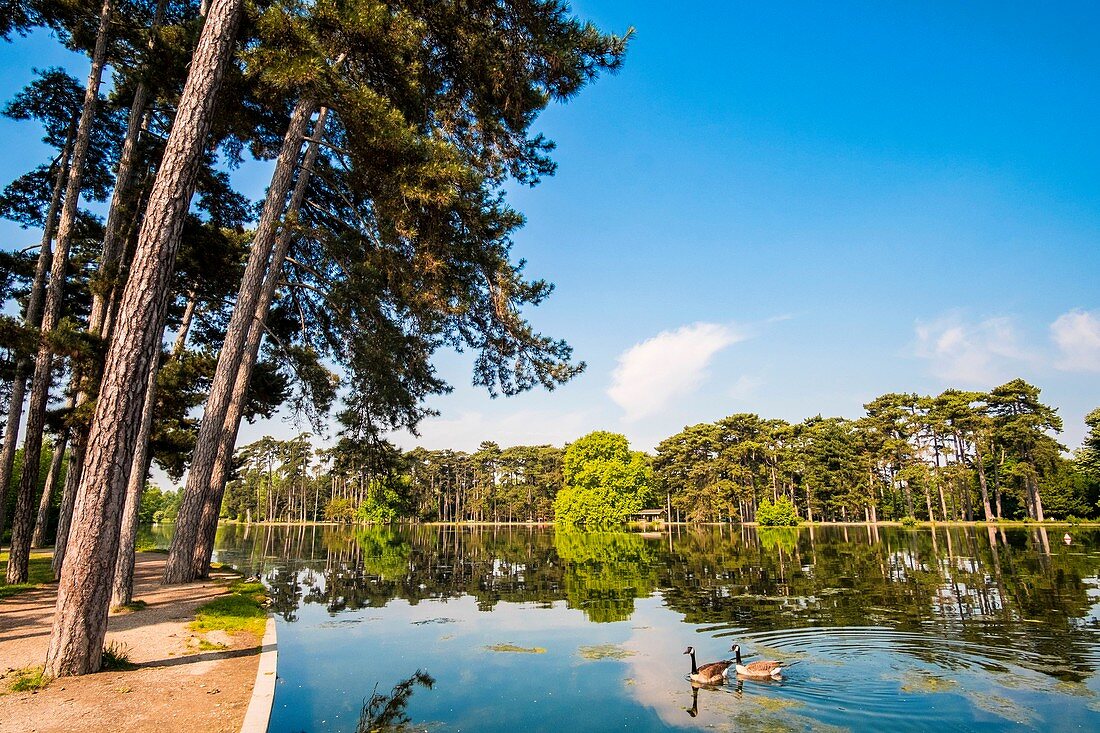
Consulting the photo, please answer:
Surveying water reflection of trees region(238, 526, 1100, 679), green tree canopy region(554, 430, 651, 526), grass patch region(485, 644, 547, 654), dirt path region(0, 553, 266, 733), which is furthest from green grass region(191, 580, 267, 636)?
green tree canopy region(554, 430, 651, 526)

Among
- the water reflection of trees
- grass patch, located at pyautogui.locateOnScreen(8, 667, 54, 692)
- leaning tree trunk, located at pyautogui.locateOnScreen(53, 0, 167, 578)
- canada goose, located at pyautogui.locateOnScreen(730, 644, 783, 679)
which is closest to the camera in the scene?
grass patch, located at pyautogui.locateOnScreen(8, 667, 54, 692)

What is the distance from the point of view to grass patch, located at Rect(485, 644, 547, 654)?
391 inches

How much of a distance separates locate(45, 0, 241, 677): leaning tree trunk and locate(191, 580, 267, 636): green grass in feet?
9.70

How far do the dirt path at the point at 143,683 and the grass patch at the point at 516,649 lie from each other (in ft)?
13.1

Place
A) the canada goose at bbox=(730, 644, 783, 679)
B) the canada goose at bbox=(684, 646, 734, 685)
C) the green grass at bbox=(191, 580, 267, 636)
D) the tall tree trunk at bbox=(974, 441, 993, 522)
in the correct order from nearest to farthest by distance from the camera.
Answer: the canada goose at bbox=(684, 646, 734, 685) → the canada goose at bbox=(730, 644, 783, 679) → the green grass at bbox=(191, 580, 267, 636) → the tall tree trunk at bbox=(974, 441, 993, 522)

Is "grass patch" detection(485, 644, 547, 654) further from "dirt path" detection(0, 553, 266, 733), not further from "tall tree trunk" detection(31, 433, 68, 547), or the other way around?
"tall tree trunk" detection(31, 433, 68, 547)

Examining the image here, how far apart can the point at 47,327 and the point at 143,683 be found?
11.4 metres

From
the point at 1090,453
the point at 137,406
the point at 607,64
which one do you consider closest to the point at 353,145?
the point at 607,64

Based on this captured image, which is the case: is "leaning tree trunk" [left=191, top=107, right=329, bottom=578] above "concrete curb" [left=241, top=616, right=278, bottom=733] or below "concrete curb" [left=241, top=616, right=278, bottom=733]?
above

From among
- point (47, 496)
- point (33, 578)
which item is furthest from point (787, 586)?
point (47, 496)

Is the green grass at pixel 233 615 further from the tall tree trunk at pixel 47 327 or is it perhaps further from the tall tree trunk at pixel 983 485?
the tall tree trunk at pixel 983 485

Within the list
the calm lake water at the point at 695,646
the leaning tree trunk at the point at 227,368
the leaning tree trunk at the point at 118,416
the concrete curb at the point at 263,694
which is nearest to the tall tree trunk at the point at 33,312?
the leaning tree trunk at the point at 227,368

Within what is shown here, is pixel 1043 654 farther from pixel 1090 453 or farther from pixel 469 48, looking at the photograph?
pixel 1090 453

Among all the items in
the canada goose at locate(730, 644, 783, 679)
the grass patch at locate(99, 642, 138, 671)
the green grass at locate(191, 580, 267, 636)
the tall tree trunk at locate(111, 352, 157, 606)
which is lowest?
the canada goose at locate(730, 644, 783, 679)
